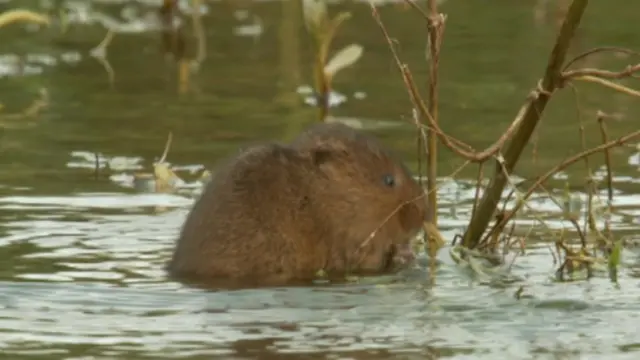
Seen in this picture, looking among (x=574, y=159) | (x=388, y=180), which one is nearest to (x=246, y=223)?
(x=388, y=180)

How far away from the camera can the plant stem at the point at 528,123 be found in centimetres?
756

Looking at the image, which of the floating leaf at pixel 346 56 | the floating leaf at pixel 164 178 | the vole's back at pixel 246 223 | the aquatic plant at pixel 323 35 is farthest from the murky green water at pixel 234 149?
the floating leaf at pixel 346 56

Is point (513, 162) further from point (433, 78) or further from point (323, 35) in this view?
point (323, 35)

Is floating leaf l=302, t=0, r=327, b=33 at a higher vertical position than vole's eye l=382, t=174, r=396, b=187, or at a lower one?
higher

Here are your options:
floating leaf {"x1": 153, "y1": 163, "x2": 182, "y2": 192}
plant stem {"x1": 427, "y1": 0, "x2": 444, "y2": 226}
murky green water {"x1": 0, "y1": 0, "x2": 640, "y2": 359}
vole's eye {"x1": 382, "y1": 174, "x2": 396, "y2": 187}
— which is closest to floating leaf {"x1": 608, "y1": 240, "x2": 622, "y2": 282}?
murky green water {"x1": 0, "y1": 0, "x2": 640, "y2": 359}

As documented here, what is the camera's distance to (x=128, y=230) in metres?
8.58

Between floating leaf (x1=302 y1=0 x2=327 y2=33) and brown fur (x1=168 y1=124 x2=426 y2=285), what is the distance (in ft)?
6.35

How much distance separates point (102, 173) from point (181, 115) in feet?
6.08

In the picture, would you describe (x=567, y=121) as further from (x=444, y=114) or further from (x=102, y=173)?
(x=102, y=173)

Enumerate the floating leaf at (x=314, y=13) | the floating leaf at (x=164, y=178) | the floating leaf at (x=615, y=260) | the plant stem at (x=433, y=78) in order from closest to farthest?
the floating leaf at (x=615, y=260) → the plant stem at (x=433, y=78) → the floating leaf at (x=164, y=178) → the floating leaf at (x=314, y=13)

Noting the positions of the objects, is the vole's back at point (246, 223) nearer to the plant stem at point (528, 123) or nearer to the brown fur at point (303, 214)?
the brown fur at point (303, 214)

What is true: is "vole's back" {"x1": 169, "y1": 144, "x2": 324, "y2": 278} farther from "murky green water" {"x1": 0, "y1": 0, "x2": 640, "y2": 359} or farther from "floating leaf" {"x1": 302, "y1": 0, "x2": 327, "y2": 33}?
"floating leaf" {"x1": 302, "y1": 0, "x2": 327, "y2": 33}

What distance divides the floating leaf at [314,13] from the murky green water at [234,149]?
0.76 m

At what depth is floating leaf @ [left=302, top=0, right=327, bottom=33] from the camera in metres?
10.2
